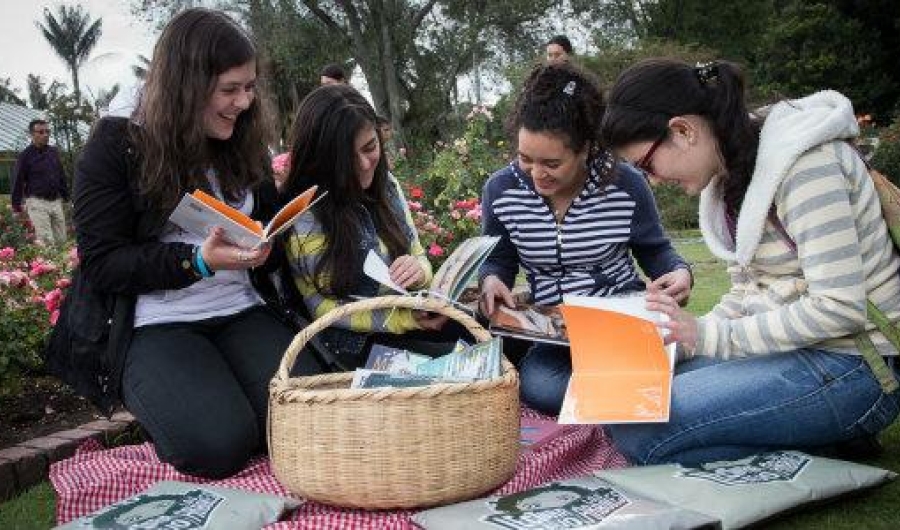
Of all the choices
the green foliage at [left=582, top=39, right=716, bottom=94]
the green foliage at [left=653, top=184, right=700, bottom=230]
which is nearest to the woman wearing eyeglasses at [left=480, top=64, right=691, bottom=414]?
the green foliage at [left=653, top=184, right=700, bottom=230]

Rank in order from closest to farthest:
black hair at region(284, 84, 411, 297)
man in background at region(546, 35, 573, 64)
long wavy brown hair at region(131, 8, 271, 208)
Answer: long wavy brown hair at region(131, 8, 271, 208), black hair at region(284, 84, 411, 297), man in background at region(546, 35, 573, 64)

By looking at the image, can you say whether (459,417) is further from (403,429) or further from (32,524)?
(32,524)

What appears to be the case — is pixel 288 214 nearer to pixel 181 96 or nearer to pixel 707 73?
pixel 181 96

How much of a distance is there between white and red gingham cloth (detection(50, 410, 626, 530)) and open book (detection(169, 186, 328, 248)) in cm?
66

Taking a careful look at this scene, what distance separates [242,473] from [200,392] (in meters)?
0.26

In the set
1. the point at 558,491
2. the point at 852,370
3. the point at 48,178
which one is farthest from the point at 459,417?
the point at 48,178

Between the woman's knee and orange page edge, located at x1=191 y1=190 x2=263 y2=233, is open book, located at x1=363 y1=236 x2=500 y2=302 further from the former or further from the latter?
the woman's knee

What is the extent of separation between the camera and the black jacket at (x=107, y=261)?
8.41ft

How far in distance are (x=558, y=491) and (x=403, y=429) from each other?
0.39 meters

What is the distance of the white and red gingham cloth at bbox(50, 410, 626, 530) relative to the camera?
2396 millimetres

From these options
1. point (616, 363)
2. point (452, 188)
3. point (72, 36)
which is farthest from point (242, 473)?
point (72, 36)

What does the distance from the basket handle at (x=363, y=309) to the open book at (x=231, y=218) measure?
0.28m

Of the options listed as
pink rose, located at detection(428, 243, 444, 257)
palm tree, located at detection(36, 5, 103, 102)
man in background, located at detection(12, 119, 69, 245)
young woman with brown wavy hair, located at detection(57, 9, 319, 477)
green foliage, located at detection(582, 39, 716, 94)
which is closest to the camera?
young woman with brown wavy hair, located at detection(57, 9, 319, 477)

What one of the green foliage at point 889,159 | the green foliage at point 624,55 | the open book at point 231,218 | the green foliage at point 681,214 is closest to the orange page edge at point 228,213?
the open book at point 231,218
